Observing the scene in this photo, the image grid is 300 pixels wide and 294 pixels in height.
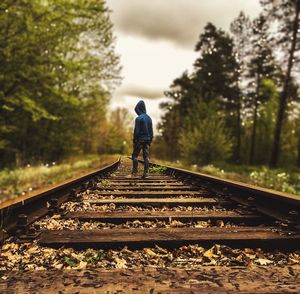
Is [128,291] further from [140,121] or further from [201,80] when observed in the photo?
[201,80]

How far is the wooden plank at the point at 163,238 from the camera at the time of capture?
2549mm

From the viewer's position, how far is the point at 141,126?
915 centimetres

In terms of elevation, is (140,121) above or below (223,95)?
below

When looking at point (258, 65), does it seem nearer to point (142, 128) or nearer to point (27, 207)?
point (142, 128)

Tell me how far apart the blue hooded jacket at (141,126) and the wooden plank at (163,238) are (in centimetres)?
628

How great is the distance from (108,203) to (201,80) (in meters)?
33.0

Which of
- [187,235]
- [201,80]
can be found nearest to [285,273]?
[187,235]

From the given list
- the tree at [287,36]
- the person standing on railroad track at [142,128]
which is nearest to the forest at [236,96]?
the tree at [287,36]

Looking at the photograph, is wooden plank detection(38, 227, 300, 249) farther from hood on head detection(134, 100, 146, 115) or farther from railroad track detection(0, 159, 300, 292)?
hood on head detection(134, 100, 146, 115)

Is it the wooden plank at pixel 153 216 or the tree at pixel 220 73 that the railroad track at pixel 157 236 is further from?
the tree at pixel 220 73

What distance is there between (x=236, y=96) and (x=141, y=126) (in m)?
25.3

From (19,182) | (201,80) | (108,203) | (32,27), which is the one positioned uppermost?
(201,80)

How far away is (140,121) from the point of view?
9.09 meters

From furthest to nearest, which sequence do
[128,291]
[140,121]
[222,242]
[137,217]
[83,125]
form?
[83,125] → [140,121] → [137,217] → [222,242] → [128,291]
